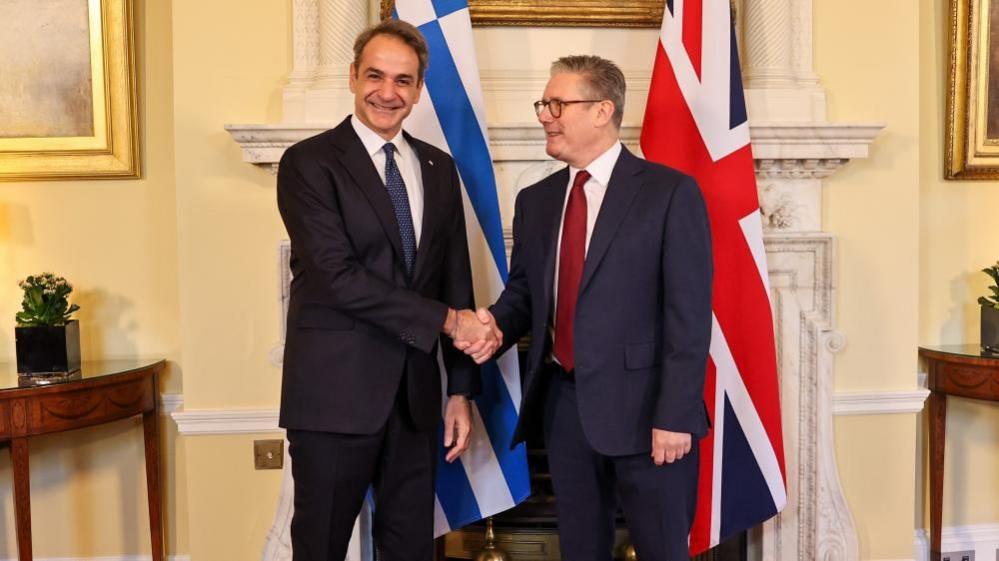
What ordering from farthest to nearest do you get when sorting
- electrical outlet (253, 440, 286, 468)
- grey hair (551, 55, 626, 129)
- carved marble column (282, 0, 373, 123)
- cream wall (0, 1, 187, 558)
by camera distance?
cream wall (0, 1, 187, 558) → electrical outlet (253, 440, 286, 468) → carved marble column (282, 0, 373, 123) → grey hair (551, 55, 626, 129)

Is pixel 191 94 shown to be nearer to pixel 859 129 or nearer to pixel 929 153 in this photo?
pixel 859 129

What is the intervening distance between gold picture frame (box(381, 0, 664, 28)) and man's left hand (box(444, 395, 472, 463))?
1317 mm

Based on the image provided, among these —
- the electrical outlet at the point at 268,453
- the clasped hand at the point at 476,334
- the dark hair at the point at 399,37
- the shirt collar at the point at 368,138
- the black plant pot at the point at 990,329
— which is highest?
the dark hair at the point at 399,37

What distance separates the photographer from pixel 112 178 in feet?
10.1

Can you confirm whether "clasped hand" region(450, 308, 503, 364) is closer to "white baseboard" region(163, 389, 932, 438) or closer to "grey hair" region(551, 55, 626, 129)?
"grey hair" region(551, 55, 626, 129)

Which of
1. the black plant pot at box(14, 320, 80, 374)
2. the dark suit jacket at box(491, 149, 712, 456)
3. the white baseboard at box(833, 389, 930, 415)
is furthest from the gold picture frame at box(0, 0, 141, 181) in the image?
the white baseboard at box(833, 389, 930, 415)

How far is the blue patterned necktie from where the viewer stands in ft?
6.63

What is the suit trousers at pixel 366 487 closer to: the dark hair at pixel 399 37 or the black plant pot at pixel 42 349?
the dark hair at pixel 399 37

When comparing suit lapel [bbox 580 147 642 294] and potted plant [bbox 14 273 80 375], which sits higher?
suit lapel [bbox 580 147 642 294]

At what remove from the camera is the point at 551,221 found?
2098mm

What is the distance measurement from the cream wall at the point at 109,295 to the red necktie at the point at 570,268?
67.2 inches

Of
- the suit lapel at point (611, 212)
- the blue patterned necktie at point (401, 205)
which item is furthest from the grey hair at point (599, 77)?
the blue patterned necktie at point (401, 205)

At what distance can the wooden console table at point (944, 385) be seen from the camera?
2.86 meters

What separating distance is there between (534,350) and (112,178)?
1.87 metres
